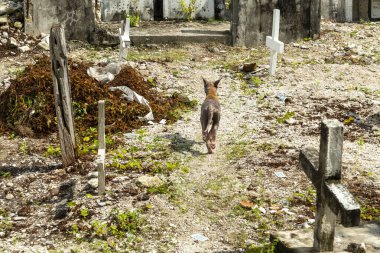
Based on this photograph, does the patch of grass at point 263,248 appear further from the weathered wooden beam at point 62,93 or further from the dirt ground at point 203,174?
the weathered wooden beam at point 62,93

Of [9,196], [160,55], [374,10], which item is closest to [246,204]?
[9,196]

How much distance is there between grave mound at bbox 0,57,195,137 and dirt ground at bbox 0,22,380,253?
9.6 inches

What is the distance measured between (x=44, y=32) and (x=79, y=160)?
6520 mm

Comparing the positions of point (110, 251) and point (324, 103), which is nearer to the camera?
point (110, 251)

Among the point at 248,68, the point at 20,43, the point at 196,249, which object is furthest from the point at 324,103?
the point at 20,43

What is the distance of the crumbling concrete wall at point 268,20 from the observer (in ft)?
48.3

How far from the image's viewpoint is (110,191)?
8016mm

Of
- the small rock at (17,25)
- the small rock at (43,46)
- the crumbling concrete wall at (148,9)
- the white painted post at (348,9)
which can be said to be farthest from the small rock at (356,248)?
the white painted post at (348,9)

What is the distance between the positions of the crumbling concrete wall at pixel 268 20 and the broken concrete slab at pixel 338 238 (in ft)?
28.4

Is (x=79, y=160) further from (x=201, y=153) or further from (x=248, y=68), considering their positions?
(x=248, y=68)

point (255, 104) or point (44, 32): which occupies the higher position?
point (44, 32)

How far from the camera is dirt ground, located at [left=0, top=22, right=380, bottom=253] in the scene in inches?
283

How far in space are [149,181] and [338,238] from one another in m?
2.63

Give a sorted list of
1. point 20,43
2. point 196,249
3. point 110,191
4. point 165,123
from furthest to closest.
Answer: point 20,43, point 165,123, point 110,191, point 196,249
